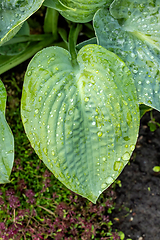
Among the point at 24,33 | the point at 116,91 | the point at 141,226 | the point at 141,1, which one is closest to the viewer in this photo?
the point at 116,91

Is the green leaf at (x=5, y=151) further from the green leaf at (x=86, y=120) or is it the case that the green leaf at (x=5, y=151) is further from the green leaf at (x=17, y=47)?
the green leaf at (x=17, y=47)

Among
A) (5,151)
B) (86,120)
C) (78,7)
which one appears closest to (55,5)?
(78,7)

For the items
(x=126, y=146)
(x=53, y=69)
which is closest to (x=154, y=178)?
(x=126, y=146)

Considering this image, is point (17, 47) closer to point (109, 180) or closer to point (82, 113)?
point (82, 113)

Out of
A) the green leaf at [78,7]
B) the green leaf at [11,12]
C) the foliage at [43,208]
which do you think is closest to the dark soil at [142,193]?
the foliage at [43,208]

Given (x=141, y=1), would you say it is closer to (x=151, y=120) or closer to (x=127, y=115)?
(x=127, y=115)

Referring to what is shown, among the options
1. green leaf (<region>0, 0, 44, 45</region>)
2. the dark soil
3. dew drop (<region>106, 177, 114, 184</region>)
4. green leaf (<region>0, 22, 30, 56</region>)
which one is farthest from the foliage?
green leaf (<region>0, 0, 44, 45</region>)
